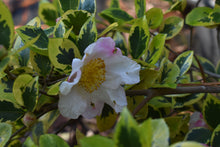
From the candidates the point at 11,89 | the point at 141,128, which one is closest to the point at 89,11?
the point at 11,89

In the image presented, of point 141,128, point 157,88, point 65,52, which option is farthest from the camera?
point 157,88

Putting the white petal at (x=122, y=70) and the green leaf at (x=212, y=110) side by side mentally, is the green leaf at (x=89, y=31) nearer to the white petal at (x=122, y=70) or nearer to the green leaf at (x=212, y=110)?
the white petal at (x=122, y=70)

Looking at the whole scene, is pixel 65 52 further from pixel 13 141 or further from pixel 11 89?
pixel 13 141

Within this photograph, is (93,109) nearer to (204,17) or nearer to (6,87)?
(6,87)

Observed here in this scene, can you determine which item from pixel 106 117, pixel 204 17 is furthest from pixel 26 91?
pixel 204 17

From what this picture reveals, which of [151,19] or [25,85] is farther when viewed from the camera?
[151,19]

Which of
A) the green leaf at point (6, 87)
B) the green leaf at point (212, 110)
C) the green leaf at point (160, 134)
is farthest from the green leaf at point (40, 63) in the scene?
the green leaf at point (212, 110)
